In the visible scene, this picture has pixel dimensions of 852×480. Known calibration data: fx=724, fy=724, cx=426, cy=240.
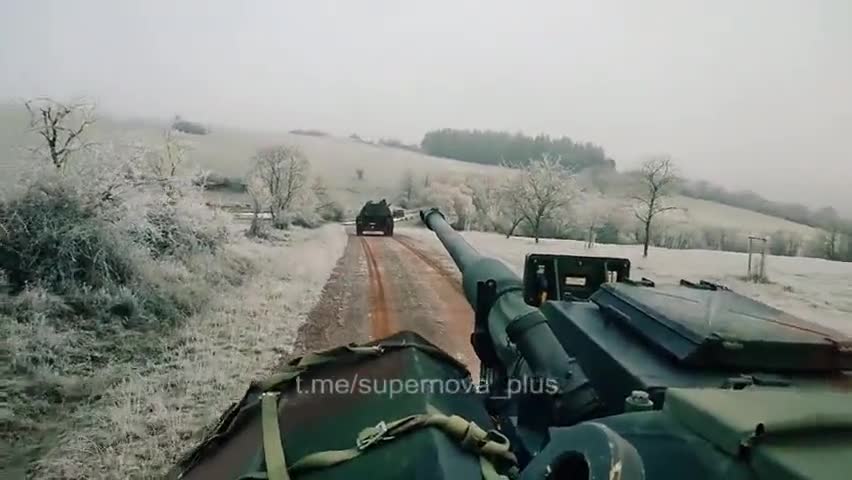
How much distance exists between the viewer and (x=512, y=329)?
1808 mm

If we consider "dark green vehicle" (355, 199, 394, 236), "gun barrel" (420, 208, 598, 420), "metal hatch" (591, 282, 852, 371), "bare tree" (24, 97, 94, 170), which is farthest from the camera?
"dark green vehicle" (355, 199, 394, 236)

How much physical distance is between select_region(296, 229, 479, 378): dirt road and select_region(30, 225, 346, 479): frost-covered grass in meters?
0.22

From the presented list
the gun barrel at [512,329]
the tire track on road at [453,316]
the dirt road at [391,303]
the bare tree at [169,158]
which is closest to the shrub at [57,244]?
the bare tree at [169,158]

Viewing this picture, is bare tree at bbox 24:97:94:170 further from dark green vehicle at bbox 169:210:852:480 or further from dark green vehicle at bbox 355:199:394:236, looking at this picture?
dark green vehicle at bbox 169:210:852:480

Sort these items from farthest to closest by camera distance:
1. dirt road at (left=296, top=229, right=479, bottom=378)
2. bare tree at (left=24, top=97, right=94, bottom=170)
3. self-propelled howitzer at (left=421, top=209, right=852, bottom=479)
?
bare tree at (left=24, top=97, right=94, bottom=170) → dirt road at (left=296, top=229, right=479, bottom=378) → self-propelled howitzer at (left=421, top=209, right=852, bottom=479)

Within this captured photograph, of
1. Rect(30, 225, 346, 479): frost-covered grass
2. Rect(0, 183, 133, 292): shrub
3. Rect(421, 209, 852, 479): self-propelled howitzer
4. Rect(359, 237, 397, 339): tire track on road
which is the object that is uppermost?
Rect(421, 209, 852, 479): self-propelled howitzer

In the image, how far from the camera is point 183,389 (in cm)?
365

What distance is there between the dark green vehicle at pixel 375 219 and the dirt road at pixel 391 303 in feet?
1.07

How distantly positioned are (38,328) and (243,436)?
10.4 feet

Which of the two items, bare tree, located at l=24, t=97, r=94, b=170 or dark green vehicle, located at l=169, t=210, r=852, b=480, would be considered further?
bare tree, located at l=24, t=97, r=94, b=170

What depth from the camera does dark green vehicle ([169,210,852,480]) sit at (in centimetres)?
86

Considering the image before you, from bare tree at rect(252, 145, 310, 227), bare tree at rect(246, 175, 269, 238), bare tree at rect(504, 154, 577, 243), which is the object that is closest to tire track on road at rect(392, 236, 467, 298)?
bare tree at rect(504, 154, 577, 243)

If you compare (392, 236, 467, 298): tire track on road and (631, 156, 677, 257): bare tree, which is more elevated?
(631, 156, 677, 257): bare tree

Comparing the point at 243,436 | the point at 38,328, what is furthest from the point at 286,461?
the point at 38,328
